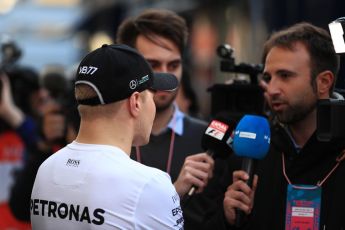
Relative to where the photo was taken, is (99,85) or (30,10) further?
(30,10)

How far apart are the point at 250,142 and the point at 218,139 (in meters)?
0.18

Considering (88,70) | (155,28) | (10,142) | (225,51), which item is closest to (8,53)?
(10,142)

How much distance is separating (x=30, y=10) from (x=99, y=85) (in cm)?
4728

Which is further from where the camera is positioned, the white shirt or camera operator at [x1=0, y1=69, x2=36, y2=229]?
camera operator at [x1=0, y1=69, x2=36, y2=229]

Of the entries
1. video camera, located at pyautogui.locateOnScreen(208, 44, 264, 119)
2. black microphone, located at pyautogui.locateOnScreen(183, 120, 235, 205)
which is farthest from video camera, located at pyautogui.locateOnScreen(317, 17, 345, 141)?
video camera, located at pyautogui.locateOnScreen(208, 44, 264, 119)

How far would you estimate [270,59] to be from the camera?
370 cm

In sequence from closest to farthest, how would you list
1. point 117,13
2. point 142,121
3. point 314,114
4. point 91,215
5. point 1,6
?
point 91,215 < point 142,121 < point 314,114 < point 1,6 < point 117,13

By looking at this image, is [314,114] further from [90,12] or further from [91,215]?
[90,12]

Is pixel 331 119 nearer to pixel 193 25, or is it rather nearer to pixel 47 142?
pixel 47 142

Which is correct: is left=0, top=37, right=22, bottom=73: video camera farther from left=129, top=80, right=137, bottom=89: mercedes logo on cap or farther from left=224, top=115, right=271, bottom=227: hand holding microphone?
left=129, top=80, right=137, bottom=89: mercedes logo on cap

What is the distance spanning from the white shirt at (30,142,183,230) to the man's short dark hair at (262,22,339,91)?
122 centimetres

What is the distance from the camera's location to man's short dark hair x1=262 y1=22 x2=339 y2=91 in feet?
12.0

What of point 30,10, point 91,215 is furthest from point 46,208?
point 30,10

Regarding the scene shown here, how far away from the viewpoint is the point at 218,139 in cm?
341
